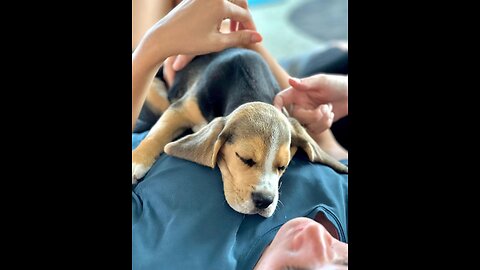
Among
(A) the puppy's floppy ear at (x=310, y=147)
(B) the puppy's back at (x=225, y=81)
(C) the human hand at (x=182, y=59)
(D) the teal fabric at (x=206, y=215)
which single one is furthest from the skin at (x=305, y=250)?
(C) the human hand at (x=182, y=59)

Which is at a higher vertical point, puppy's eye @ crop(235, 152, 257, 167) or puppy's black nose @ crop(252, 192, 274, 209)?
puppy's eye @ crop(235, 152, 257, 167)

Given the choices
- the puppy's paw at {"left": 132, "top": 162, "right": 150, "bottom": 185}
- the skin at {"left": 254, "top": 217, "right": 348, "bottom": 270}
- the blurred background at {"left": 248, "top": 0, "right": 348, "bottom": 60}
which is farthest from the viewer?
the blurred background at {"left": 248, "top": 0, "right": 348, "bottom": 60}

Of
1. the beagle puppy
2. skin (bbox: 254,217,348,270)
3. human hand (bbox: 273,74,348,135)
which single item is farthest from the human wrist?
skin (bbox: 254,217,348,270)

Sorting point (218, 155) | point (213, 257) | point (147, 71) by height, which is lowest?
point (213, 257)

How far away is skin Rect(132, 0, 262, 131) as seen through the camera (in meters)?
0.86

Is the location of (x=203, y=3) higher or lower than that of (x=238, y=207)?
higher

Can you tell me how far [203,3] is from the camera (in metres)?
0.86

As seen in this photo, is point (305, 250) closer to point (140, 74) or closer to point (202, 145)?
point (202, 145)

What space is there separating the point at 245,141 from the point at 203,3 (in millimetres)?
237

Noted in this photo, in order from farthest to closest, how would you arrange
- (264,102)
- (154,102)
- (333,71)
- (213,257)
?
(333,71) → (154,102) → (264,102) → (213,257)

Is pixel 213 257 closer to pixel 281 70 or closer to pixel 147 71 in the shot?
pixel 147 71

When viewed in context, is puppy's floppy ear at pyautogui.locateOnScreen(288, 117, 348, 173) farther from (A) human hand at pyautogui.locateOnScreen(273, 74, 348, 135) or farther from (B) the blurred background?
(B) the blurred background

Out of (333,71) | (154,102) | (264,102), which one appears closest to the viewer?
(264,102)
